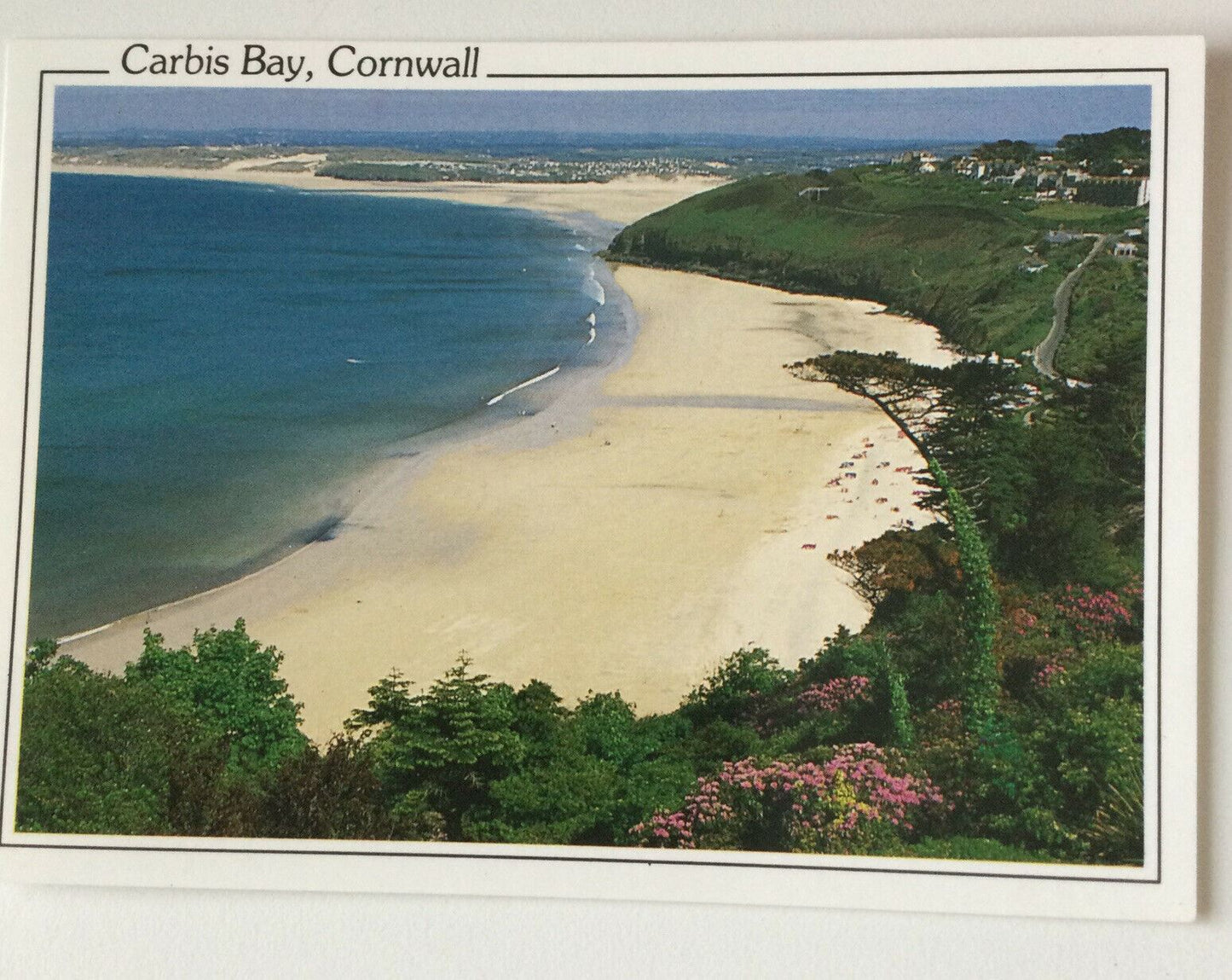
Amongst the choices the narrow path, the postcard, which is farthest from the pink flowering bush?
the narrow path

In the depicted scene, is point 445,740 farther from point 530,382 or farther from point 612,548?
point 530,382

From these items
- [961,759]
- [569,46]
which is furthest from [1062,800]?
[569,46]

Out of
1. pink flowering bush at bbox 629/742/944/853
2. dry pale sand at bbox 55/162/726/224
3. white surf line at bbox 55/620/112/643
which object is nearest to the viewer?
pink flowering bush at bbox 629/742/944/853

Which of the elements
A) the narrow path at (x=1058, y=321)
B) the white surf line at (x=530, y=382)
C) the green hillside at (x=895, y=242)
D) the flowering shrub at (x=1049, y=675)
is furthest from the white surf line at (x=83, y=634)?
the narrow path at (x=1058, y=321)

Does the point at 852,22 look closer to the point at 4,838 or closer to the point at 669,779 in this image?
the point at 669,779

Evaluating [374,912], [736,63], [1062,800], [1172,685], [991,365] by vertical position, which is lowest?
[374,912]

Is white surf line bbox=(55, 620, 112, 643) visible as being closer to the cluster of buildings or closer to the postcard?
the postcard

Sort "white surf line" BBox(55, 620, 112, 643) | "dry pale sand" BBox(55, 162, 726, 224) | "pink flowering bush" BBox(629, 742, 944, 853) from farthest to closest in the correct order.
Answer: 1. "dry pale sand" BBox(55, 162, 726, 224)
2. "white surf line" BBox(55, 620, 112, 643)
3. "pink flowering bush" BBox(629, 742, 944, 853)
